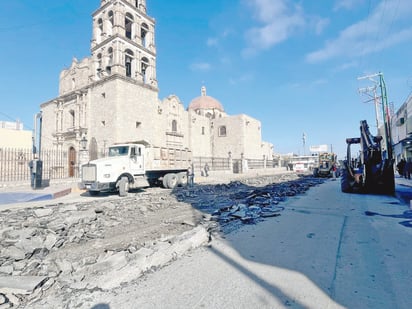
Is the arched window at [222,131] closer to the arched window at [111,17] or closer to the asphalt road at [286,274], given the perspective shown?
the arched window at [111,17]

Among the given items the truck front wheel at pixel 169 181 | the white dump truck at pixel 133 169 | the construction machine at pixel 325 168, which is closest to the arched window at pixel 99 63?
the white dump truck at pixel 133 169

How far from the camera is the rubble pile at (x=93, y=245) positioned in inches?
103

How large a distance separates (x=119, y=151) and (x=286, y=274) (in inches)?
412

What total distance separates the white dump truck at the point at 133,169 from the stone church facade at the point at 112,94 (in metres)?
8.84

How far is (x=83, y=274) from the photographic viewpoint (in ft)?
9.52

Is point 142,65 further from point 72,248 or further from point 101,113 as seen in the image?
point 72,248

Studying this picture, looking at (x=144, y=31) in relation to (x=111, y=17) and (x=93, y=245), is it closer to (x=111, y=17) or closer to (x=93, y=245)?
(x=111, y=17)

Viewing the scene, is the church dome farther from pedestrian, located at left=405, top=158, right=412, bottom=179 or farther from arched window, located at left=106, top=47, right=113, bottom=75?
pedestrian, located at left=405, top=158, right=412, bottom=179

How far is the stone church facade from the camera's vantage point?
22672mm

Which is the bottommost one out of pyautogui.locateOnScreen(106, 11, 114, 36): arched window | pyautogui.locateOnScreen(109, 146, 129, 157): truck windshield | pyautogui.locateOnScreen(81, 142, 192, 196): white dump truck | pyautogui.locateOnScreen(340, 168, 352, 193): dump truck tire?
pyautogui.locateOnScreen(340, 168, 352, 193): dump truck tire

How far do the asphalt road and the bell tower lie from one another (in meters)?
23.2

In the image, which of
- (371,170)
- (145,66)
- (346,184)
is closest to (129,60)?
(145,66)

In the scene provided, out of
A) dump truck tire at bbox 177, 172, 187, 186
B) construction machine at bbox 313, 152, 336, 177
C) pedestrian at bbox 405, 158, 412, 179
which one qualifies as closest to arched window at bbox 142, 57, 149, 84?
dump truck tire at bbox 177, 172, 187, 186

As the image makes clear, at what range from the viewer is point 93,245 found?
444cm
